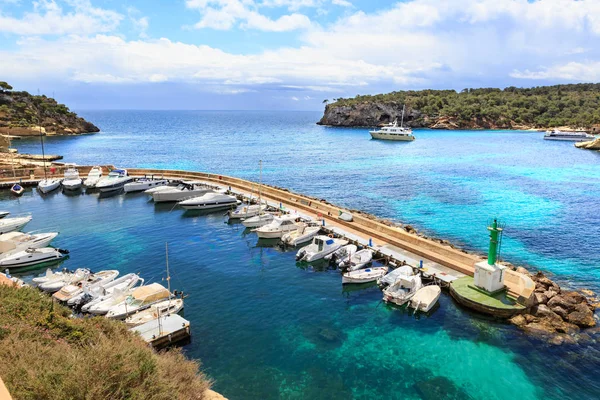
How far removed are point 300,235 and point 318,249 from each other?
14.0ft

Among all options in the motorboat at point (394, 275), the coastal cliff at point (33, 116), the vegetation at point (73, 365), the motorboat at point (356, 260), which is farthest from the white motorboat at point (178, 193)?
the coastal cliff at point (33, 116)

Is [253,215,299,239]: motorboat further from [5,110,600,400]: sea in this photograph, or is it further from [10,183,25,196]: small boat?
[10,183,25,196]: small boat

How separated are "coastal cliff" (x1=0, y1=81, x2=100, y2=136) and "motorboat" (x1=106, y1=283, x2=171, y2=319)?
137 m

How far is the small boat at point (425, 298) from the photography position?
80.0 ft

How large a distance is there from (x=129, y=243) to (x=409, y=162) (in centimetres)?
7046

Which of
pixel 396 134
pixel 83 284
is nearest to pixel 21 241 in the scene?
pixel 83 284

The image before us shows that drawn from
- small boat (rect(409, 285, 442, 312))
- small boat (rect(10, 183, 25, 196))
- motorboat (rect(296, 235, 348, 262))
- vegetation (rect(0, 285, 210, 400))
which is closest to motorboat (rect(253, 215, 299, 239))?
motorboat (rect(296, 235, 348, 262))

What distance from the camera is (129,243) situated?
3562 centimetres

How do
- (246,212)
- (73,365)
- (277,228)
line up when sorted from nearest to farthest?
(73,365) < (277,228) < (246,212)

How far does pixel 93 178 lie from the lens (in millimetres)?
58906

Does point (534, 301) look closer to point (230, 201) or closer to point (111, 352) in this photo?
point (111, 352)

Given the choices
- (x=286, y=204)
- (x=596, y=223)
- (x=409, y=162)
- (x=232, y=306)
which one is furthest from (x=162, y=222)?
(x=409, y=162)

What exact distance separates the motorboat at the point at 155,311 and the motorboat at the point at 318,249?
11268 millimetres

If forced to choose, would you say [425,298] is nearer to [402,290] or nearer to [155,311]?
[402,290]
